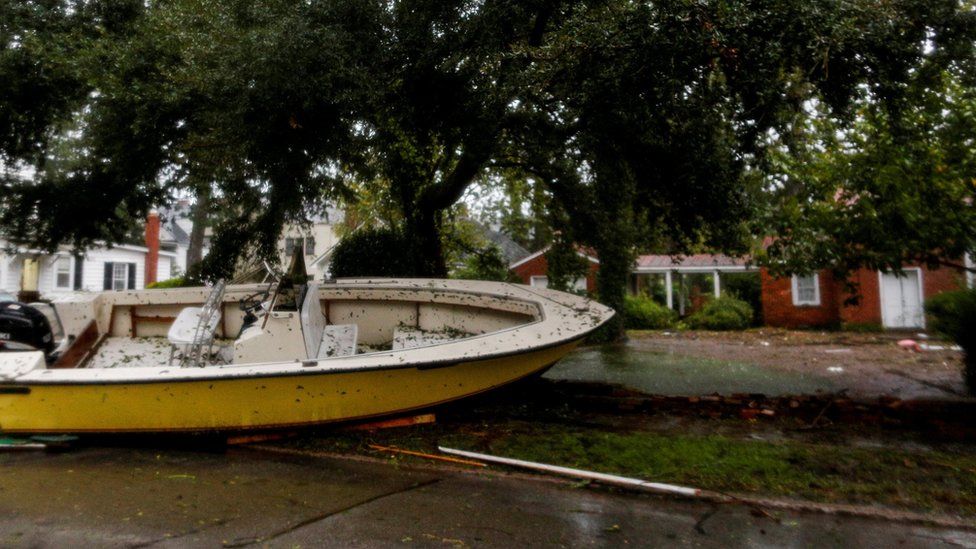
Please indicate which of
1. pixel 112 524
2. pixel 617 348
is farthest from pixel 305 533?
pixel 617 348

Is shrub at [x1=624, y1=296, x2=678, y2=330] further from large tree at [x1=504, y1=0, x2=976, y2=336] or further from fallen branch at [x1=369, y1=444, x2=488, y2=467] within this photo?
fallen branch at [x1=369, y1=444, x2=488, y2=467]

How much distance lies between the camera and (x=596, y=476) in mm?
4441

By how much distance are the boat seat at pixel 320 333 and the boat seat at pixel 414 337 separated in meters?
0.47

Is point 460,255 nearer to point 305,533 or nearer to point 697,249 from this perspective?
point 697,249

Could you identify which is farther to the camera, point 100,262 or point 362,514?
point 100,262

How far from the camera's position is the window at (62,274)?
2288 cm

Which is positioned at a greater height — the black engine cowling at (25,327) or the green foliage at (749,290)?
the green foliage at (749,290)

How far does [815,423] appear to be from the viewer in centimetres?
609

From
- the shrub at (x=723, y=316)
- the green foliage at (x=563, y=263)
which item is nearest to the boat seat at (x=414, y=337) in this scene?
the green foliage at (x=563, y=263)

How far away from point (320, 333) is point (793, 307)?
17.5 meters

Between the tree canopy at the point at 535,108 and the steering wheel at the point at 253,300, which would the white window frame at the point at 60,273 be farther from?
the steering wheel at the point at 253,300

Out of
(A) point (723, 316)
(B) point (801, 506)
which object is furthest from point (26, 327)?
(A) point (723, 316)

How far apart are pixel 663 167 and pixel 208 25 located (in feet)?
18.7

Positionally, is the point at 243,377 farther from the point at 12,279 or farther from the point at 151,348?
the point at 12,279
